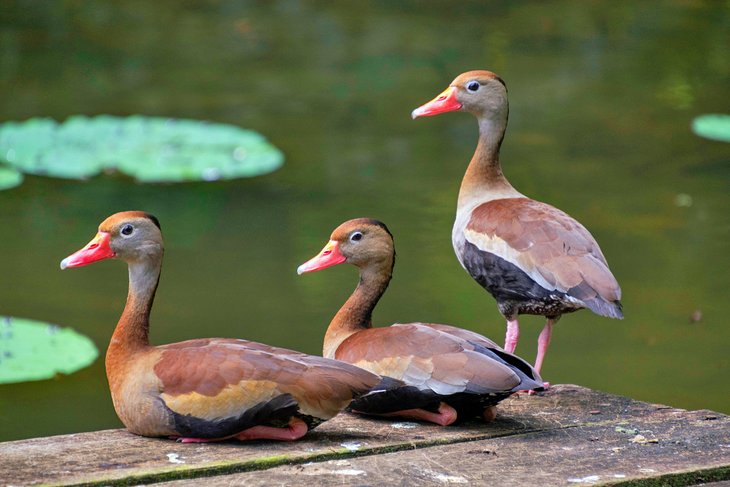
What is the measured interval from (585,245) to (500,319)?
3003 millimetres

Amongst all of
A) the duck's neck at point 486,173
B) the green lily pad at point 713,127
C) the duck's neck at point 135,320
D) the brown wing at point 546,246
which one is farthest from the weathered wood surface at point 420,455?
the green lily pad at point 713,127

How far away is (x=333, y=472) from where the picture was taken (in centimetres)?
322

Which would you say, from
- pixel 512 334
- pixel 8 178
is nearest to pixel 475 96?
pixel 512 334

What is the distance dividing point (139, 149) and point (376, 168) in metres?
1.81

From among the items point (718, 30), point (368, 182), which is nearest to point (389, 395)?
point (368, 182)

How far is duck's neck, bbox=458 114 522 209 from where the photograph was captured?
523cm

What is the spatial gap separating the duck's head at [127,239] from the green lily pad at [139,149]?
5677mm

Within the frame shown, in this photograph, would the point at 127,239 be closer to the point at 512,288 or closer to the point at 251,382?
the point at 251,382

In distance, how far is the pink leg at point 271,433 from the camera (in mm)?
3523

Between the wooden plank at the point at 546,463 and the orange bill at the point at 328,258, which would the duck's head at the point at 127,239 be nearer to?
the orange bill at the point at 328,258

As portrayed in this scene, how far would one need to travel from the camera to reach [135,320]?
385 centimetres

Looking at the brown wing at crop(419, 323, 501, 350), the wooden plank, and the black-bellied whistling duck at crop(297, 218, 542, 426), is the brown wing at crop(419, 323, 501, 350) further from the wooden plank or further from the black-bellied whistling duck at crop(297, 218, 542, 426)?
the wooden plank

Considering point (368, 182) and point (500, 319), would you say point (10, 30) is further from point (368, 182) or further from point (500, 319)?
point (500, 319)

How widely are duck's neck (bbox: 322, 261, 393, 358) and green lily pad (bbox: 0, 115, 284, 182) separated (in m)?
5.33
